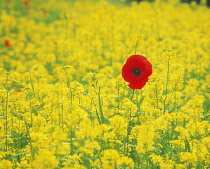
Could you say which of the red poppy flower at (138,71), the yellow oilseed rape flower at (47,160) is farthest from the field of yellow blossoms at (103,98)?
the red poppy flower at (138,71)

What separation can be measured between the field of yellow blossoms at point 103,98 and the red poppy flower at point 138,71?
0.12 m

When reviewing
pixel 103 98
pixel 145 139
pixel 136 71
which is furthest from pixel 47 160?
pixel 103 98

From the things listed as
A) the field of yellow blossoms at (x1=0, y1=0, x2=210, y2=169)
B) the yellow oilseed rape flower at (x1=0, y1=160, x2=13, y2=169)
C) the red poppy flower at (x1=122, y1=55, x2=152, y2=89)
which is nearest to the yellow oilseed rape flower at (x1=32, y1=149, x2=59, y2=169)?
the field of yellow blossoms at (x1=0, y1=0, x2=210, y2=169)

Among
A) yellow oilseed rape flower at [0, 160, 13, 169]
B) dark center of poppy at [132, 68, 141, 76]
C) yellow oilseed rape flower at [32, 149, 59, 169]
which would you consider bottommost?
yellow oilseed rape flower at [0, 160, 13, 169]

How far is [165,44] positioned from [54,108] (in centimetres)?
352

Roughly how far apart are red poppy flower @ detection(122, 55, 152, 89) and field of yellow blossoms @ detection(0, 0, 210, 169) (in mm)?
115

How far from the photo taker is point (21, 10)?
14375 mm

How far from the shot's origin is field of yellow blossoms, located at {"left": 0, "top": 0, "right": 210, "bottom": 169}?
3047 millimetres

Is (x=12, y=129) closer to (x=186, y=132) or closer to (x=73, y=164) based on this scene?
(x=73, y=164)

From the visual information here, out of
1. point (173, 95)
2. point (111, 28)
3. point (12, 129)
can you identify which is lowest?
point (12, 129)

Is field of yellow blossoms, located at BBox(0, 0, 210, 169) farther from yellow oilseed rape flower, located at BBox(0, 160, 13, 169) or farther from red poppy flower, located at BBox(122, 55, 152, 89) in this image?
red poppy flower, located at BBox(122, 55, 152, 89)

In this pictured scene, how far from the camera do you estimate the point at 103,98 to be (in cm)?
441

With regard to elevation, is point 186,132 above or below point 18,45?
below

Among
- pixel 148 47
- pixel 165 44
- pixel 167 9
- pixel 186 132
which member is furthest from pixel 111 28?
pixel 186 132
